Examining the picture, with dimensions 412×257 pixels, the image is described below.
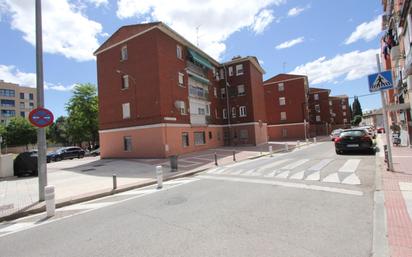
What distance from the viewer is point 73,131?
1617 inches

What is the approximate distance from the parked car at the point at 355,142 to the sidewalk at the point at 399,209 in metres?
6.01

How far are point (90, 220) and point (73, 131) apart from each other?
4054 cm

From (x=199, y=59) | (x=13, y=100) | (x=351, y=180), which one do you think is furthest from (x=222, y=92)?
(x=13, y=100)

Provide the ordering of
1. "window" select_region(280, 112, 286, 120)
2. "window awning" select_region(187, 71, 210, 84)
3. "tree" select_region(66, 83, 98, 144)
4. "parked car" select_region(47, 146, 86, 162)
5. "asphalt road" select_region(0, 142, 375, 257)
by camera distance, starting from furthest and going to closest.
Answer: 1. "window" select_region(280, 112, 286, 120)
2. "tree" select_region(66, 83, 98, 144)
3. "parked car" select_region(47, 146, 86, 162)
4. "window awning" select_region(187, 71, 210, 84)
5. "asphalt road" select_region(0, 142, 375, 257)

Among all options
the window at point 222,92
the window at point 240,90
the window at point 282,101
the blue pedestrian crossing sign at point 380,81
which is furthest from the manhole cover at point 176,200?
the window at point 282,101

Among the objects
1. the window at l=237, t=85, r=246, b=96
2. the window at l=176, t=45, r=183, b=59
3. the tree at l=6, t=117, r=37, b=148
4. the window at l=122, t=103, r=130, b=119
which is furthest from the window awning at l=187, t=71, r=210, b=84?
the tree at l=6, t=117, r=37, b=148

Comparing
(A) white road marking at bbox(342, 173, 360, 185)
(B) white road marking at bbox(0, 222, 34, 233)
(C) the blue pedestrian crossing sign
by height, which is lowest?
(B) white road marking at bbox(0, 222, 34, 233)

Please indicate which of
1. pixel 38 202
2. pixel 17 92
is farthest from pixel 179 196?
pixel 17 92

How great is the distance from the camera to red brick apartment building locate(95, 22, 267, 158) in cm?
2184

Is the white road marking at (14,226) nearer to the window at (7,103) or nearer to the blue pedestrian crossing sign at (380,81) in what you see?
the blue pedestrian crossing sign at (380,81)

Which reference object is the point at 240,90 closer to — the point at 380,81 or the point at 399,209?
the point at 380,81

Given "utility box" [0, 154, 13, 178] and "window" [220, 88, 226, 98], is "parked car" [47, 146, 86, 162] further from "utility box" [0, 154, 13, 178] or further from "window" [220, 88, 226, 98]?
"window" [220, 88, 226, 98]

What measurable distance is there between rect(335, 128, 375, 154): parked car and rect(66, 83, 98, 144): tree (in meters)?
38.5

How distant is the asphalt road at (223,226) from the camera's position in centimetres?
377
